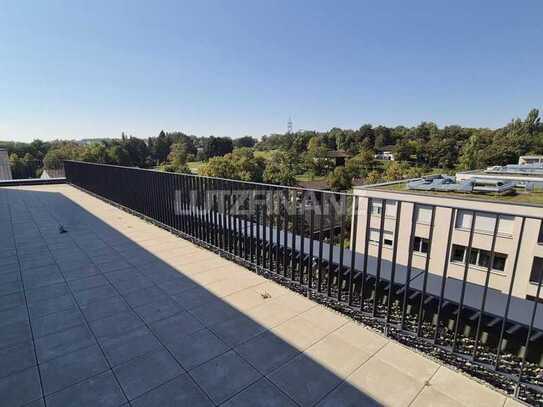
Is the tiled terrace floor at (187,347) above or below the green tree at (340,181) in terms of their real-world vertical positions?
above

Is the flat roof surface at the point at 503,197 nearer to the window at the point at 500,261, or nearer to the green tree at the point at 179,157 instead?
the window at the point at 500,261

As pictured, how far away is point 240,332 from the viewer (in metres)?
1.97

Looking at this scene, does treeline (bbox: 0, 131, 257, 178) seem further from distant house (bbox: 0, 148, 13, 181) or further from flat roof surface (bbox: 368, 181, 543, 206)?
flat roof surface (bbox: 368, 181, 543, 206)

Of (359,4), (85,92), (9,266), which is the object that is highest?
(359,4)

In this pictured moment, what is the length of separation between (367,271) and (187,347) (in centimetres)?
156

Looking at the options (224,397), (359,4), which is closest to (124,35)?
(359,4)

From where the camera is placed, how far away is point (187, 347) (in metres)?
1.80

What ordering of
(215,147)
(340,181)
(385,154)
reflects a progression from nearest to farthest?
(340,181), (385,154), (215,147)

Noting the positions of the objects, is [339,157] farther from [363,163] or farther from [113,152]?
[113,152]

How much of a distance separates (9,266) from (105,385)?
9.60 feet

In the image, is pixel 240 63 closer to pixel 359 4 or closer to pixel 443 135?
pixel 359 4

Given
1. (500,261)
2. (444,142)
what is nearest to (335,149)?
(444,142)

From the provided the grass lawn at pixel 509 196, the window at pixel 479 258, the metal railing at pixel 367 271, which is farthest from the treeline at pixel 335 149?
the metal railing at pixel 367 271

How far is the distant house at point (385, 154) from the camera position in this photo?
57.2 meters
